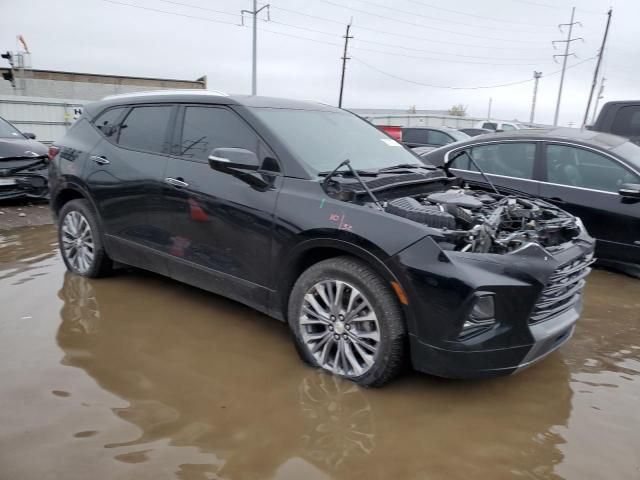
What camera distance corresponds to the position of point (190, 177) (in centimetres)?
392

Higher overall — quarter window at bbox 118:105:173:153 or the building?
the building

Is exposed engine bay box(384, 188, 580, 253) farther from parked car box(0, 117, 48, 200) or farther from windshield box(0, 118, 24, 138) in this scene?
windshield box(0, 118, 24, 138)

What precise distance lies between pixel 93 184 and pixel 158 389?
2.31 m

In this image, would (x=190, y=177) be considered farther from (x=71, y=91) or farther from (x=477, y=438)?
(x=71, y=91)

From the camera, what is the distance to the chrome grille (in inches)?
116

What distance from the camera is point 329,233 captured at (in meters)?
3.16

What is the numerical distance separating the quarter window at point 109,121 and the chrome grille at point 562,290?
3726 mm

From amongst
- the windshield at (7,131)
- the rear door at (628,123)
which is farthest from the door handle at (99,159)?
the rear door at (628,123)

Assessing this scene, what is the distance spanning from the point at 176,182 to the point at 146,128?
2.54 ft

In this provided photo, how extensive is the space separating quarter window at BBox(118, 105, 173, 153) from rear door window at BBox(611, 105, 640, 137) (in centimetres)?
682

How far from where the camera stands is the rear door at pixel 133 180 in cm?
421

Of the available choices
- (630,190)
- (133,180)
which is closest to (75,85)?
(133,180)

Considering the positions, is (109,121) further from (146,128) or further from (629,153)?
(629,153)

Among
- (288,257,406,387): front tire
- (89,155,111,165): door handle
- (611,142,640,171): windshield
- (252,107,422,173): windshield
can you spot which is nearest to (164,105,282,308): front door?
(252,107,422,173): windshield
